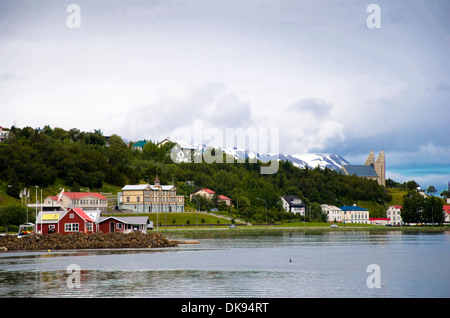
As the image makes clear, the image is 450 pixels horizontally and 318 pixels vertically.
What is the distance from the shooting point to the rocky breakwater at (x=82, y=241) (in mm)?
73562

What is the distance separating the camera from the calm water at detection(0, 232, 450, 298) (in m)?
36.0

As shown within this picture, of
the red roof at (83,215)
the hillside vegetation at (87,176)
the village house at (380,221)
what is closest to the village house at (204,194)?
the hillside vegetation at (87,176)

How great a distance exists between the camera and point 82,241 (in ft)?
251

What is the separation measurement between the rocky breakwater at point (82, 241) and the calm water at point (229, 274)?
1012 cm

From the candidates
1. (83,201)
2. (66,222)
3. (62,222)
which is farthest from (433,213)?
(62,222)

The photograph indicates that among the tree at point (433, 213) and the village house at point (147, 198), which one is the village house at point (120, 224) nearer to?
the village house at point (147, 198)

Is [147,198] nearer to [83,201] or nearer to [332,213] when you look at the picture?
[83,201]

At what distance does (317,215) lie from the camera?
16525cm

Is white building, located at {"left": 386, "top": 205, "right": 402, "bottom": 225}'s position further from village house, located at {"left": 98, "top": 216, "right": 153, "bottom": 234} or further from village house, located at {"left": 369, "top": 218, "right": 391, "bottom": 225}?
village house, located at {"left": 98, "top": 216, "right": 153, "bottom": 234}

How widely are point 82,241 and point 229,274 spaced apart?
121 feet

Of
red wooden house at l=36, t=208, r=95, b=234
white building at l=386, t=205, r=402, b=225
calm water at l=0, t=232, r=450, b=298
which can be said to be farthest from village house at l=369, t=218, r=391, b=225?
calm water at l=0, t=232, r=450, b=298
